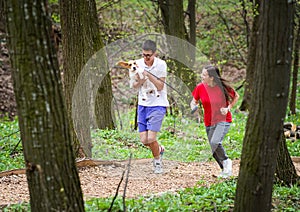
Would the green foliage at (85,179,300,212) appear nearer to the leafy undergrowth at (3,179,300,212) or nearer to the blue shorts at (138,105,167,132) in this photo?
the leafy undergrowth at (3,179,300,212)

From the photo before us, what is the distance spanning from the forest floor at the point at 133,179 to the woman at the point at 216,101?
593 mm

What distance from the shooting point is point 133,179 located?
21.5ft

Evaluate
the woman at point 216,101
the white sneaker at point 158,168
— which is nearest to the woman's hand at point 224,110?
the woman at point 216,101

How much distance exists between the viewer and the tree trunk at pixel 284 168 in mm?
5180

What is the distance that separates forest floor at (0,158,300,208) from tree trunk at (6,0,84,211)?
60.9 inches

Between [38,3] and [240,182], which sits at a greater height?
[38,3]

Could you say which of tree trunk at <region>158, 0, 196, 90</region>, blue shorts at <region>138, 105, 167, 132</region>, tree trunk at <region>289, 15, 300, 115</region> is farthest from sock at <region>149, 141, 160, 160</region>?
tree trunk at <region>289, 15, 300, 115</region>

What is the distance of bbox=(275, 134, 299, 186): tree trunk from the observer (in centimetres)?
518

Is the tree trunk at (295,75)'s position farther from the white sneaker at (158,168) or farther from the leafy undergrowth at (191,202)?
the leafy undergrowth at (191,202)

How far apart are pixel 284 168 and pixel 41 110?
3171mm

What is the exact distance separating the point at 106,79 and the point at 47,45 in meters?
6.67

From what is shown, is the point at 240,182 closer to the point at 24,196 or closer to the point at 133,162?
the point at 24,196

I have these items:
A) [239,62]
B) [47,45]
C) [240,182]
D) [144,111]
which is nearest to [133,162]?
[144,111]

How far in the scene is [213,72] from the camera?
20.7ft
